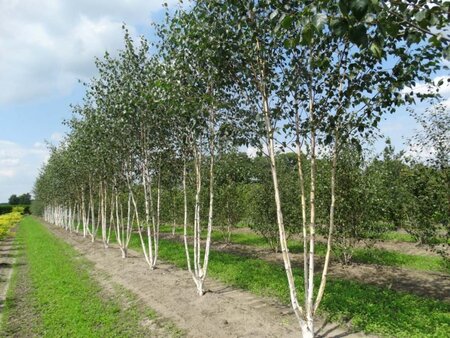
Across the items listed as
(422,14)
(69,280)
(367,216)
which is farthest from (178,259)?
(422,14)

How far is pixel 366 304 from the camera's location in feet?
32.2

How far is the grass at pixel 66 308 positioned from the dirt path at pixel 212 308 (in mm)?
956

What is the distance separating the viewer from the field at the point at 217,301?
862 centimetres

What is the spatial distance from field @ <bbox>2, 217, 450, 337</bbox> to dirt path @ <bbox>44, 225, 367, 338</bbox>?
3 cm

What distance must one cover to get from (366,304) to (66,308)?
8689mm

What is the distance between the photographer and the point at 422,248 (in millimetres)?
19625

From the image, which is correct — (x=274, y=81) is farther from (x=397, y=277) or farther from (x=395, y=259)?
(x=395, y=259)

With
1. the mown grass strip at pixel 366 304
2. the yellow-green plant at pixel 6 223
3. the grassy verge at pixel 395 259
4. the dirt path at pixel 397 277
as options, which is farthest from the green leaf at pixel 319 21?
the yellow-green plant at pixel 6 223

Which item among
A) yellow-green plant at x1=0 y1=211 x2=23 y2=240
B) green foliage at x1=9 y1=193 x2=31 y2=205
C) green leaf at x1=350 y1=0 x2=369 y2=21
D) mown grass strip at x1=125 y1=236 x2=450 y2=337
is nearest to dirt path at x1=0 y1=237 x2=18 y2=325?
yellow-green plant at x1=0 y1=211 x2=23 y2=240

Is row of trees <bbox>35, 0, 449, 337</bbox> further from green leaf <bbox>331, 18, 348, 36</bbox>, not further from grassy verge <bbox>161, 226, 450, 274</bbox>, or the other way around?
grassy verge <bbox>161, 226, 450, 274</bbox>

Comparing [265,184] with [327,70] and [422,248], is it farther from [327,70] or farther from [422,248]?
[327,70]

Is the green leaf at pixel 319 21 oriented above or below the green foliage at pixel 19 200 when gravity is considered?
below

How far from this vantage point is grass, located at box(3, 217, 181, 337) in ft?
30.6

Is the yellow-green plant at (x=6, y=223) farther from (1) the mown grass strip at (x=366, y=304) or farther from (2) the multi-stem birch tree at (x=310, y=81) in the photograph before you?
(2) the multi-stem birch tree at (x=310, y=81)
